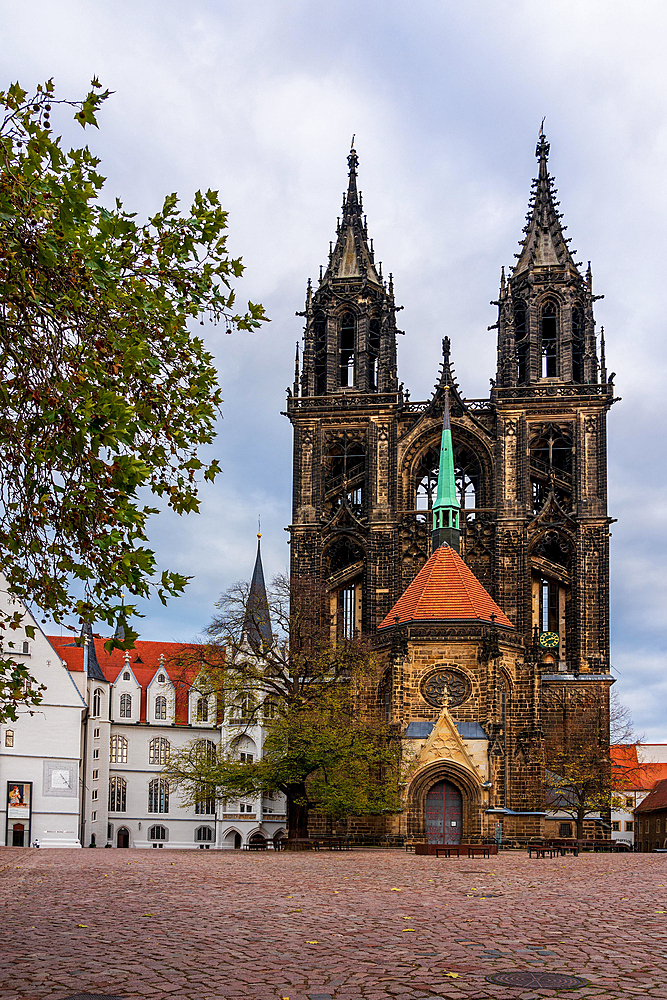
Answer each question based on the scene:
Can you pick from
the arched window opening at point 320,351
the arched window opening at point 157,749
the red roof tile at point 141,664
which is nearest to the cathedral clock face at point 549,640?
the arched window opening at point 320,351

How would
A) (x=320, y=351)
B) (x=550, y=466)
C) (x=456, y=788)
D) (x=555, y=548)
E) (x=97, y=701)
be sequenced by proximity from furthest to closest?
(x=97, y=701) → (x=320, y=351) → (x=555, y=548) → (x=550, y=466) → (x=456, y=788)

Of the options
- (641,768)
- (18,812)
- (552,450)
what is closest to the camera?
(18,812)

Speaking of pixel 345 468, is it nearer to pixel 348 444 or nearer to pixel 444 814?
pixel 348 444

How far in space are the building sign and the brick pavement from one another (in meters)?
35.5

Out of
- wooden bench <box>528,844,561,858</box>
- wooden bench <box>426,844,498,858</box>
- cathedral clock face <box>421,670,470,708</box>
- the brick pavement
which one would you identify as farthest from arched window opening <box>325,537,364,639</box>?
the brick pavement

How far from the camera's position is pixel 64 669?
5669 cm

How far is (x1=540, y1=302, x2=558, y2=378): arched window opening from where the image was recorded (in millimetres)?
63062

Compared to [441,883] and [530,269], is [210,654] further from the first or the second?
[530,269]

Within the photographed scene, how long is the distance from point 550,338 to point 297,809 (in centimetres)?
3281

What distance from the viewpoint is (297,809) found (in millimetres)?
41781

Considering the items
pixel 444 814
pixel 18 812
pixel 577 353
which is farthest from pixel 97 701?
pixel 577 353

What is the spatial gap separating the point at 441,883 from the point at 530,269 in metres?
48.2

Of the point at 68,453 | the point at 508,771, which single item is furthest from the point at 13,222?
the point at 508,771

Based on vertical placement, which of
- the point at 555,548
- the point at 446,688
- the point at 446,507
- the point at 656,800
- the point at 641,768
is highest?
the point at 446,507
